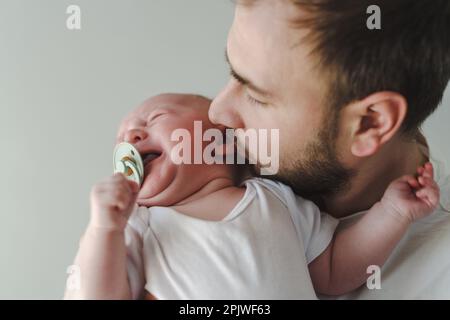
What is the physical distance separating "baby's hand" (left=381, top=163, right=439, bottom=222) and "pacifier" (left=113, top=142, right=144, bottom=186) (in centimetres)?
40

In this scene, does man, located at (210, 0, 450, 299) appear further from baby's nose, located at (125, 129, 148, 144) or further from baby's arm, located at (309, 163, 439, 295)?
baby's nose, located at (125, 129, 148, 144)

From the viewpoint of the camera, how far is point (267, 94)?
774mm

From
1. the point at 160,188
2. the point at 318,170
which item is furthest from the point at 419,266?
the point at 160,188

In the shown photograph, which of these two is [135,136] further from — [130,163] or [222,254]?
[222,254]

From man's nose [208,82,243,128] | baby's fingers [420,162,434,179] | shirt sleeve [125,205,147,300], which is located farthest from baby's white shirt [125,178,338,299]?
baby's fingers [420,162,434,179]

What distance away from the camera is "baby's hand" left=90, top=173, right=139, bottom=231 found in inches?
28.3

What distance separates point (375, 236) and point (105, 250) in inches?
16.5

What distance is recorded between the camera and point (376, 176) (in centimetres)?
90

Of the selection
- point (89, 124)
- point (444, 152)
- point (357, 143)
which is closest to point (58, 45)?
→ point (89, 124)

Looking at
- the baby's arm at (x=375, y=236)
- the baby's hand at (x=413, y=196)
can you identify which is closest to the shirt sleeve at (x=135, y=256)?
the baby's arm at (x=375, y=236)

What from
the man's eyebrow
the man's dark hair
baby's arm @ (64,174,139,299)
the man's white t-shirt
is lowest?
the man's white t-shirt

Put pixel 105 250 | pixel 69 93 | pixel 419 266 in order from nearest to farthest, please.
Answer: pixel 105 250
pixel 419 266
pixel 69 93

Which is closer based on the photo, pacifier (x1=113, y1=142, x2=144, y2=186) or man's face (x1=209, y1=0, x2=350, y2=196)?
man's face (x1=209, y1=0, x2=350, y2=196)

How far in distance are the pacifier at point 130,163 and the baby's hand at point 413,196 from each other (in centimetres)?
40
